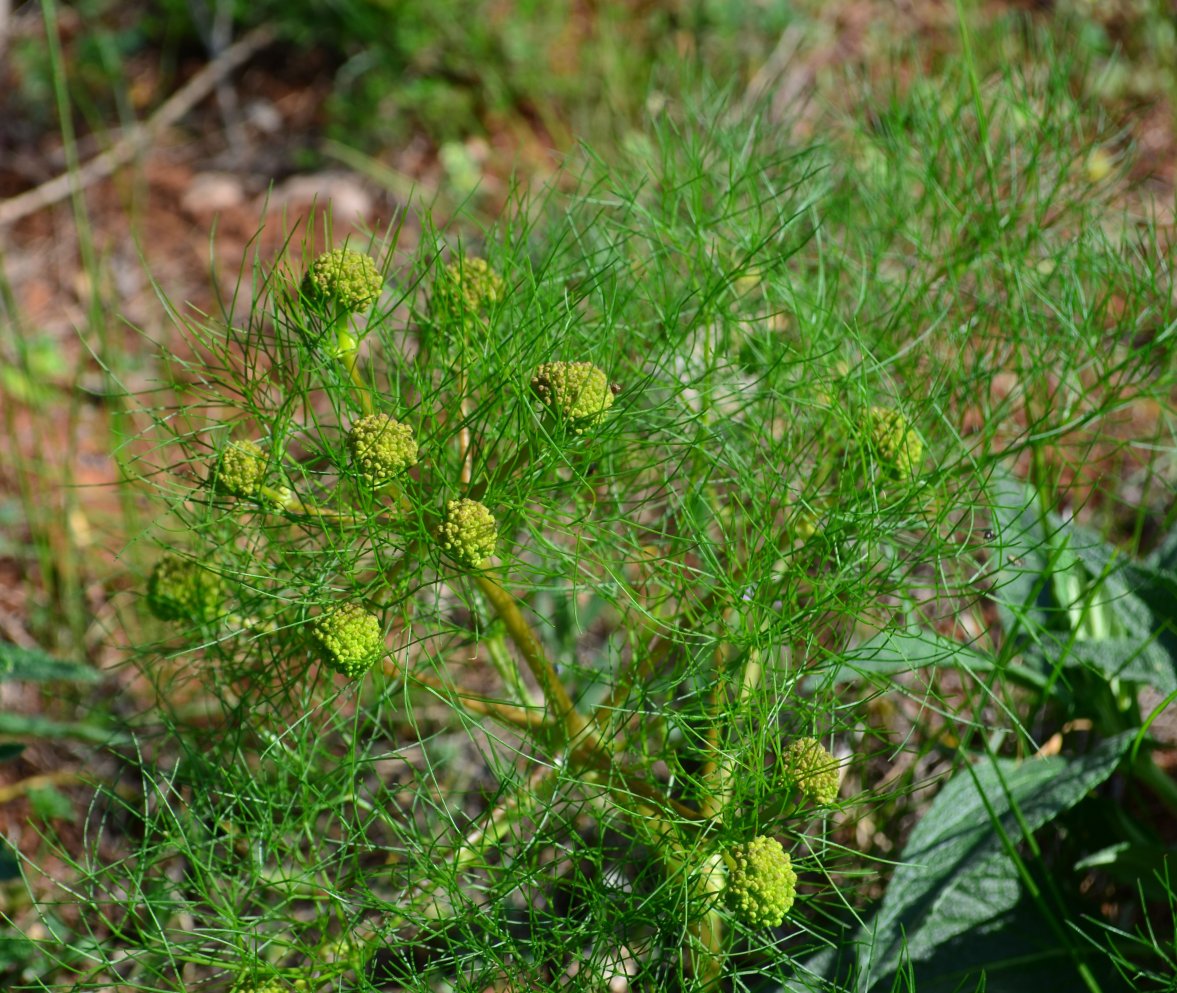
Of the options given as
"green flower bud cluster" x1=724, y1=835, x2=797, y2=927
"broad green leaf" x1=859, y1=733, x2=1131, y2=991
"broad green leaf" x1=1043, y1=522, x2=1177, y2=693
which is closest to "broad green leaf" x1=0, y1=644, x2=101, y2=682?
"green flower bud cluster" x1=724, y1=835, x2=797, y2=927

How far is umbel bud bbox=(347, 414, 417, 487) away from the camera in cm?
120

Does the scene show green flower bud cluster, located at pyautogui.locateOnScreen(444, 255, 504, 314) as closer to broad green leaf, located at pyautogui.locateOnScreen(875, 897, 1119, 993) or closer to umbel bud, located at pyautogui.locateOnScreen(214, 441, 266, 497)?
umbel bud, located at pyautogui.locateOnScreen(214, 441, 266, 497)

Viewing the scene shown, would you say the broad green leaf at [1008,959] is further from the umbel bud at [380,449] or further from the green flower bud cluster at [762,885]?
the umbel bud at [380,449]

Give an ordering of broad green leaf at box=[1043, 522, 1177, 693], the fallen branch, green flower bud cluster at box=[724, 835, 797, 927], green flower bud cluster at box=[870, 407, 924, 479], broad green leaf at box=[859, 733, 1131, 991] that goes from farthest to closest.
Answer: the fallen branch → broad green leaf at box=[1043, 522, 1177, 693] → broad green leaf at box=[859, 733, 1131, 991] → green flower bud cluster at box=[870, 407, 924, 479] → green flower bud cluster at box=[724, 835, 797, 927]

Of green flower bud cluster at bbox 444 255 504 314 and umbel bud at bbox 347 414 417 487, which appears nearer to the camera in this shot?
umbel bud at bbox 347 414 417 487

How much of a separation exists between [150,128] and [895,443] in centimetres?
306

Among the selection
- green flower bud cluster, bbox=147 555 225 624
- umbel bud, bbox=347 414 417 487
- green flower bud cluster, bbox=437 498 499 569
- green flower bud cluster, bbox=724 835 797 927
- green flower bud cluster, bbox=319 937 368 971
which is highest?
umbel bud, bbox=347 414 417 487

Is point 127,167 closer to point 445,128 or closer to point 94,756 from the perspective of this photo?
point 445,128

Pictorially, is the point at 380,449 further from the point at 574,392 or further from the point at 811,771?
the point at 811,771

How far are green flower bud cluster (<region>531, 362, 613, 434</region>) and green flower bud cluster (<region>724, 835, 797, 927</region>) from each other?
0.48 m

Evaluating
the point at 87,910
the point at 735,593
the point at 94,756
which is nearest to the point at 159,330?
the point at 94,756

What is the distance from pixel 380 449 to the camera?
120 cm

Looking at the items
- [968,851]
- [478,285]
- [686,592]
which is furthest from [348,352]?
[968,851]

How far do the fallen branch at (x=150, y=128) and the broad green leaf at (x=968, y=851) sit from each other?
3004 millimetres
